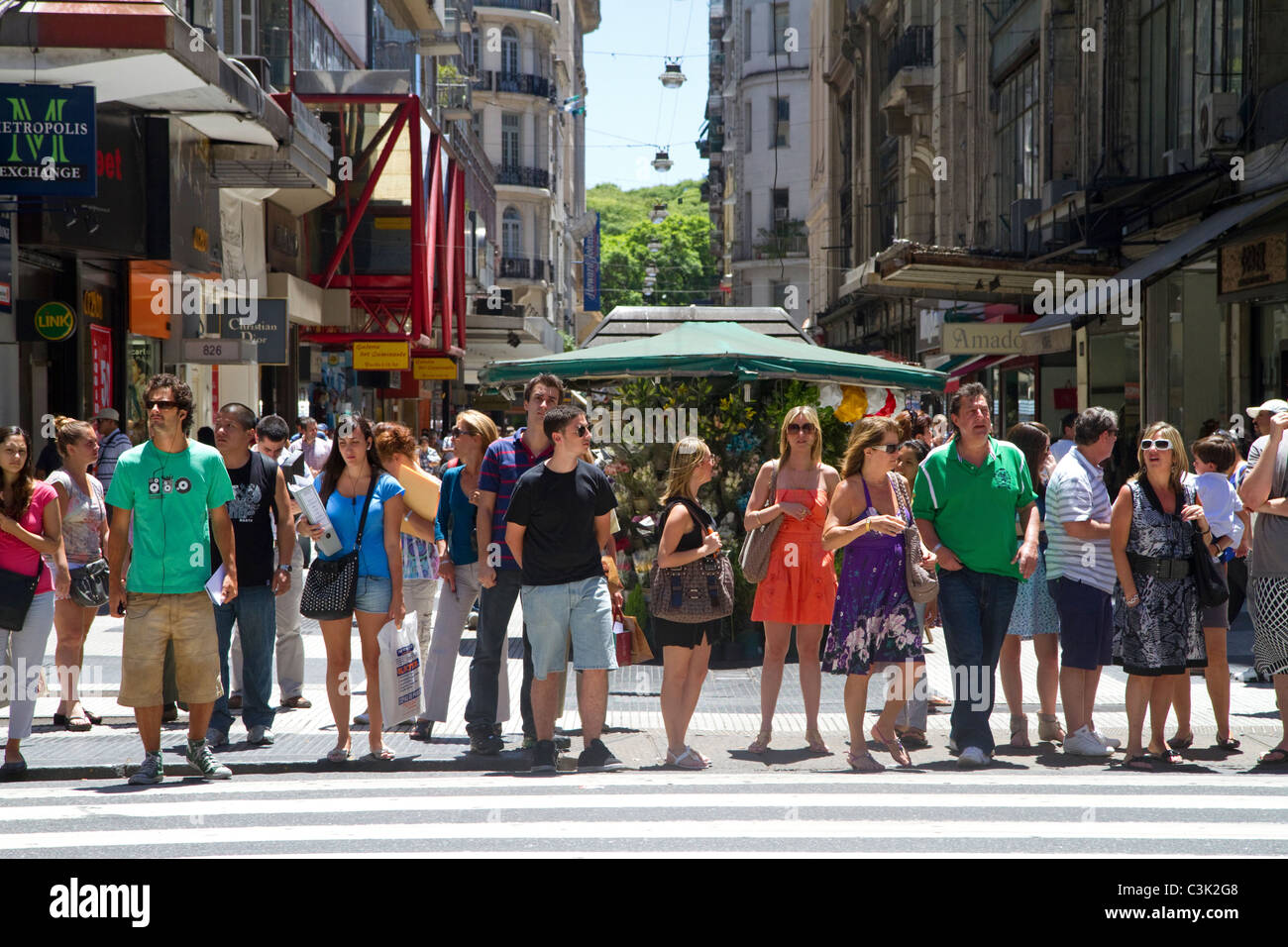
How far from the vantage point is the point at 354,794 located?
725 cm

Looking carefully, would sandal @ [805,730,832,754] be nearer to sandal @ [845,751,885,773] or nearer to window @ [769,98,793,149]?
sandal @ [845,751,885,773]

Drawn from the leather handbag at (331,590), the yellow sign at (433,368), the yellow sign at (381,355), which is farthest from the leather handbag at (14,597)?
the yellow sign at (433,368)

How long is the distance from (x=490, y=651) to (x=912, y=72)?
2824cm

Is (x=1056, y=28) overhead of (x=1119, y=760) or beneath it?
overhead

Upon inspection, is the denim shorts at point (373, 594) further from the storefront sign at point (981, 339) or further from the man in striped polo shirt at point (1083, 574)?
the storefront sign at point (981, 339)

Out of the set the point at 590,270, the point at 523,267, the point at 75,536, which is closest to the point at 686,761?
the point at 75,536

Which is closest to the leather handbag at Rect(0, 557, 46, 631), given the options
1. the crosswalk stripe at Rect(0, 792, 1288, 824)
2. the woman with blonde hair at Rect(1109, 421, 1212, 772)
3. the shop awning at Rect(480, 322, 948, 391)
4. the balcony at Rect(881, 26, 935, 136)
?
the crosswalk stripe at Rect(0, 792, 1288, 824)

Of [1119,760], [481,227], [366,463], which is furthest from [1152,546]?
[481,227]

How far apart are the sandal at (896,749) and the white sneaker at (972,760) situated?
28cm

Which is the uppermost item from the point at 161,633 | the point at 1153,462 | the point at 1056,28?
the point at 1056,28

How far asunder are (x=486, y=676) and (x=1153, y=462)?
3851 mm

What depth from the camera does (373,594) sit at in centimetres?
805

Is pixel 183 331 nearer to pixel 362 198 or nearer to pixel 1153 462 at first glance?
pixel 362 198

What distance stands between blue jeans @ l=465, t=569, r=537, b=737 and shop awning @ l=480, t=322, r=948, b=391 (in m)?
3.64
